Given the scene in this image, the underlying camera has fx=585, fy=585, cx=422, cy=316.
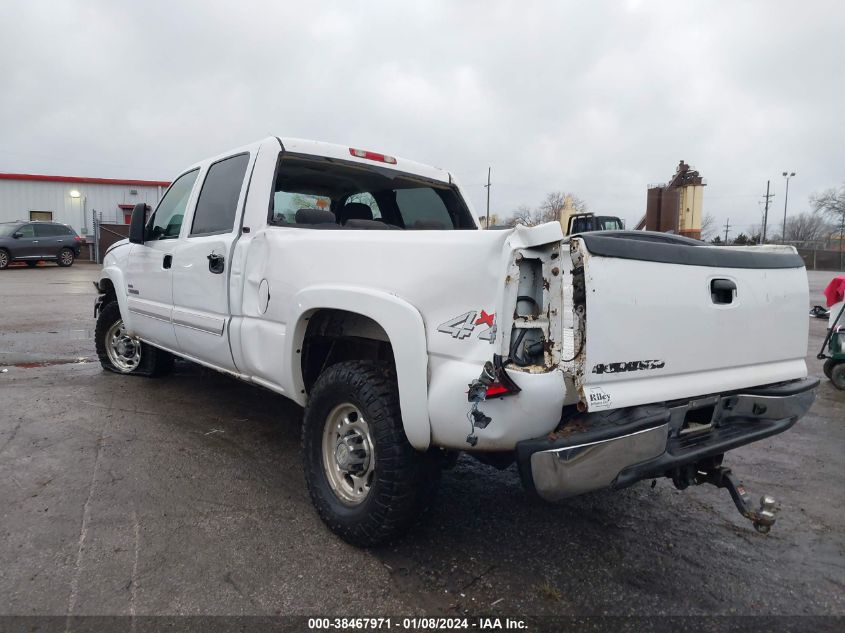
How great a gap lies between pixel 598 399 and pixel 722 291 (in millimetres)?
845

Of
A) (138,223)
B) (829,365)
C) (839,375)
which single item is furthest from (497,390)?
(829,365)

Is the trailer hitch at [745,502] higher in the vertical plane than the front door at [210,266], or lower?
lower

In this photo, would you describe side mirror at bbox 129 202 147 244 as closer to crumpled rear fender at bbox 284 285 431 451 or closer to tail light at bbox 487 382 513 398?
crumpled rear fender at bbox 284 285 431 451

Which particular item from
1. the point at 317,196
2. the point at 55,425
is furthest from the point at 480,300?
the point at 55,425

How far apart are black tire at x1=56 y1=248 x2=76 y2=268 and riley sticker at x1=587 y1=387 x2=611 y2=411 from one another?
25951 mm

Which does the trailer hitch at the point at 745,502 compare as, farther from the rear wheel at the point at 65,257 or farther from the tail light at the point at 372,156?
the rear wheel at the point at 65,257

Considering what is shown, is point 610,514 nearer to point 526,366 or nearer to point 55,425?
point 526,366

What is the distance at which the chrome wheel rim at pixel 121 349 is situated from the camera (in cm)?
582

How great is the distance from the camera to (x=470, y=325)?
2.14 metres

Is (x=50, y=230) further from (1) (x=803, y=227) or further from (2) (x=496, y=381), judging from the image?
(1) (x=803, y=227)

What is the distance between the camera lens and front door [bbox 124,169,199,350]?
4418 millimetres

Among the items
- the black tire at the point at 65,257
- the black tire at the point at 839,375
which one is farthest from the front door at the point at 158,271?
the black tire at the point at 65,257

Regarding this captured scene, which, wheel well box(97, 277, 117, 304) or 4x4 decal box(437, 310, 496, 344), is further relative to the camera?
wheel well box(97, 277, 117, 304)

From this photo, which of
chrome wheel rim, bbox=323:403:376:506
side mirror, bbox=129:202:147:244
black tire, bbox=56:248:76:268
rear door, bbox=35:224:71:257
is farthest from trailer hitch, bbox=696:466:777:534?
black tire, bbox=56:248:76:268
